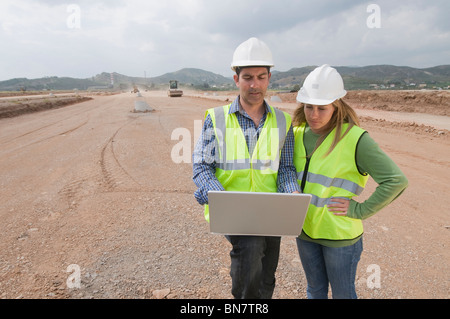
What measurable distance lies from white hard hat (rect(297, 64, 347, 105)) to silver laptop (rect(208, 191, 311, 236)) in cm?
65

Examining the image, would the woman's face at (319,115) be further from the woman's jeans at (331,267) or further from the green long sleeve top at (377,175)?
the woman's jeans at (331,267)

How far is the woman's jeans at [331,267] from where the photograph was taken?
1777 mm

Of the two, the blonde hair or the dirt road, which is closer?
the blonde hair

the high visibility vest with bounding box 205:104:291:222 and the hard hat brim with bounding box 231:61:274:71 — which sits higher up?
the hard hat brim with bounding box 231:61:274:71

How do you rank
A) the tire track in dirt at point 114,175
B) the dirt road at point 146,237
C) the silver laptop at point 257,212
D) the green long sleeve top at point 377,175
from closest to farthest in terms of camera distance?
the silver laptop at point 257,212 → the green long sleeve top at point 377,175 → the dirt road at point 146,237 → the tire track in dirt at point 114,175

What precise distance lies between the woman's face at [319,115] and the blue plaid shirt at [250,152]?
0.62ft

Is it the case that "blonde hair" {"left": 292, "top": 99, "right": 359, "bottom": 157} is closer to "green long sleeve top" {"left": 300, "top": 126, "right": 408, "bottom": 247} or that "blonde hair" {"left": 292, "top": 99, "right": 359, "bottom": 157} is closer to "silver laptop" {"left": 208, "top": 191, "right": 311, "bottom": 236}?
"green long sleeve top" {"left": 300, "top": 126, "right": 408, "bottom": 247}

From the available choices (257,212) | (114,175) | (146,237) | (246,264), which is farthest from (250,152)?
(114,175)

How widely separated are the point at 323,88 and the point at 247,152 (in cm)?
63

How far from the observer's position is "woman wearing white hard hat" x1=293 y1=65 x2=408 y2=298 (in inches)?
63.8

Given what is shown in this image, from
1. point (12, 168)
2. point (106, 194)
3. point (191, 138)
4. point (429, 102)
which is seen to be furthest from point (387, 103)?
point (12, 168)

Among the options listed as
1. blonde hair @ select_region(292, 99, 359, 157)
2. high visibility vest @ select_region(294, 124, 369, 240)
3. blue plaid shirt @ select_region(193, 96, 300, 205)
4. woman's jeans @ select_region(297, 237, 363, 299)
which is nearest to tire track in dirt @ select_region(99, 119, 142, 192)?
blue plaid shirt @ select_region(193, 96, 300, 205)

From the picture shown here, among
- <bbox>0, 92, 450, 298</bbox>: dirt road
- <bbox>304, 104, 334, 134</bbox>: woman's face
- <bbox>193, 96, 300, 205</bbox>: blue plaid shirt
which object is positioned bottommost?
<bbox>0, 92, 450, 298</bbox>: dirt road

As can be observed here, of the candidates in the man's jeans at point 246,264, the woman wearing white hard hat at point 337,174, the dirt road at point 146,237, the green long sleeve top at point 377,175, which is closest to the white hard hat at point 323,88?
the woman wearing white hard hat at point 337,174
